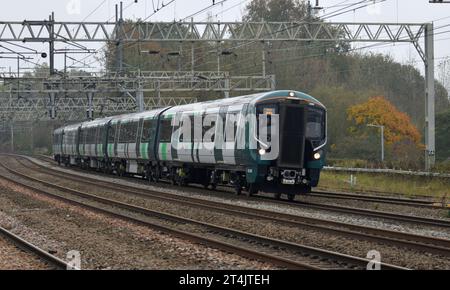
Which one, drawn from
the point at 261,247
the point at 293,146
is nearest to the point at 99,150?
the point at 293,146

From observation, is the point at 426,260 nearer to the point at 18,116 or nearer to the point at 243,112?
the point at 243,112

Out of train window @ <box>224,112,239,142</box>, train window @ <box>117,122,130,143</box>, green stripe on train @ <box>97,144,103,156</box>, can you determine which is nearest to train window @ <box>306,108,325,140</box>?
train window @ <box>224,112,239,142</box>

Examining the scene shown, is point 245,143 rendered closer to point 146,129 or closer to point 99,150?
point 146,129

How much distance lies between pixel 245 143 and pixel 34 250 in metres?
9.81

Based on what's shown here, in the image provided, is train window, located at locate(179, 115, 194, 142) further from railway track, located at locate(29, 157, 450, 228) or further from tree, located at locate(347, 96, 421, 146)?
tree, located at locate(347, 96, 421, 146)

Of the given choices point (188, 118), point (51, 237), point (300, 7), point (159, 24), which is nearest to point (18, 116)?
point (300, 7)

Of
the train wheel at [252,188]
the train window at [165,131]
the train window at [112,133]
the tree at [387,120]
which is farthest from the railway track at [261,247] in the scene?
the tree at [387,120]

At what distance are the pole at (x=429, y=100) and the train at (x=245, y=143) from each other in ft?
34.7

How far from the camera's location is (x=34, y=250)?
39.5 feet

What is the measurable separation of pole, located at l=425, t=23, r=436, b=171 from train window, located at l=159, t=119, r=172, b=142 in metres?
11.1

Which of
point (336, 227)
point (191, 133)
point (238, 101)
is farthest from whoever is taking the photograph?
point (191, 133)

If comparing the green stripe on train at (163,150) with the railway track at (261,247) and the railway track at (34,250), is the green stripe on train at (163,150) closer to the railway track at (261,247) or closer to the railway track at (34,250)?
the railway track at (261,247)

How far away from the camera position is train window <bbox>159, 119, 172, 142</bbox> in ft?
90.4

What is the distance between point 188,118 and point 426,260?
51.0 ft
